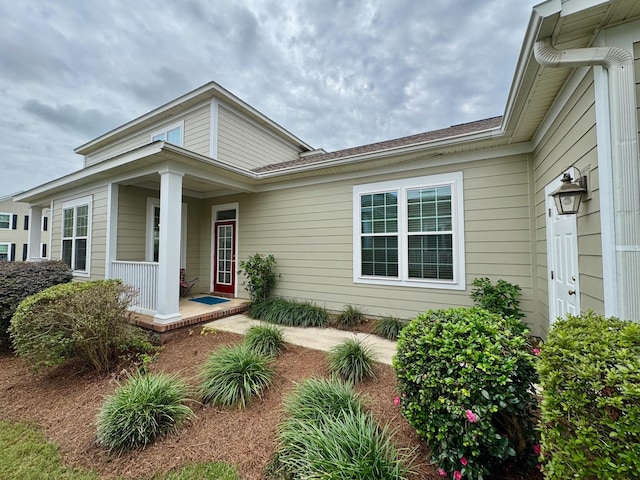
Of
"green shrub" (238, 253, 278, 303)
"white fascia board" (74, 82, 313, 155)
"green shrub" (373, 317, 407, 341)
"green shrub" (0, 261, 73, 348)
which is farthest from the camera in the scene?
"white fascia board" (74, 82, 313, 155)

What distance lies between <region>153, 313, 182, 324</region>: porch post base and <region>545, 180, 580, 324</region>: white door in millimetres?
5548

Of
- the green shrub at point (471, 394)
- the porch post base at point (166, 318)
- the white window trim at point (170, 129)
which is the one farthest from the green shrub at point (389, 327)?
the white window trim at point (170, 129)

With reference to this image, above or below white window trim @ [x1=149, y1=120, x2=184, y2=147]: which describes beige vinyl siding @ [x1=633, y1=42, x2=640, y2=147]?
below

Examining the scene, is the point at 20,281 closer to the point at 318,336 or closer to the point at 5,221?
the point at 318,336

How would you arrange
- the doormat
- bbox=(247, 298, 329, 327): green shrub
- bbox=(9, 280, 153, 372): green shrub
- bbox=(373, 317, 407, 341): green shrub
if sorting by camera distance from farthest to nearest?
the doormat → bbox=(247, 298, 329, 327): green shrub → bbox=(373, 317, 407, 341): green shrub → bbox=(9, 280, 153, 372): green shrub

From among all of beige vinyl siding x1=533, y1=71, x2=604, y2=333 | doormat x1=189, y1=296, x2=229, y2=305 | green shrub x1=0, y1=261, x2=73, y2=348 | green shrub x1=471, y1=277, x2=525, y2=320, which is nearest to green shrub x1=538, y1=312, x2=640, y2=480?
beige vinyl siding x1=533, y1=71, x2=604, y2=333

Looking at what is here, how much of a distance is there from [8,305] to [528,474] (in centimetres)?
719

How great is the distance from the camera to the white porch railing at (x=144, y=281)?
5168 mm

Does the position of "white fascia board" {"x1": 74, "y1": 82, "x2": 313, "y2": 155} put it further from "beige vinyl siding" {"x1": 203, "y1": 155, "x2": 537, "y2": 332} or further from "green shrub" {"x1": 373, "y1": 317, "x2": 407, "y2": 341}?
"green shrub" {"x1": 373, "y1": 317, "x2": 407, "y2": 341}

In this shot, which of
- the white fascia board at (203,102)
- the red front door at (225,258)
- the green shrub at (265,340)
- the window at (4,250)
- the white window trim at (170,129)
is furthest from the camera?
the window at (4,250)

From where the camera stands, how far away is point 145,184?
6695 mm

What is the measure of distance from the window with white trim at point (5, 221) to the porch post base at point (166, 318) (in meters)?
25.4

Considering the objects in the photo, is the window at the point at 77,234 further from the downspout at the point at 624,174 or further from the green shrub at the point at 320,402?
the downspout at the point at 624,174

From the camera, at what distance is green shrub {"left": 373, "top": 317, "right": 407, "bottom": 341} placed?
4555 mm
